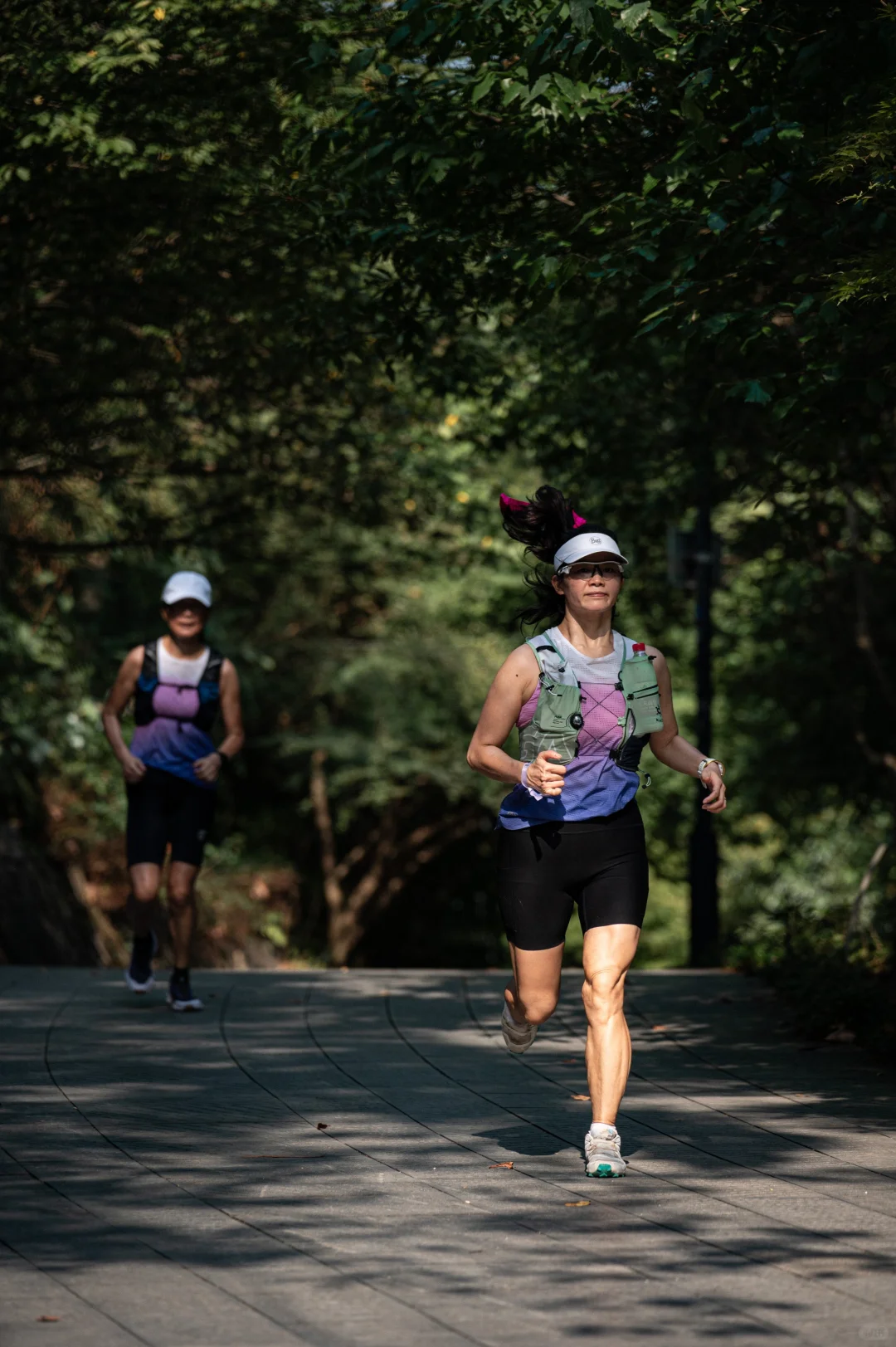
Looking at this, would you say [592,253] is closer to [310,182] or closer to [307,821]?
[310,182]

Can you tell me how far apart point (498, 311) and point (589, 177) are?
14.4 feet

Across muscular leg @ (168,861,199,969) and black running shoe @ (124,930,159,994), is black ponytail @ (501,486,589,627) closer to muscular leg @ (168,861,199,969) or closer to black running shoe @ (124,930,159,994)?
muscular leg @ (168,861,199,969)

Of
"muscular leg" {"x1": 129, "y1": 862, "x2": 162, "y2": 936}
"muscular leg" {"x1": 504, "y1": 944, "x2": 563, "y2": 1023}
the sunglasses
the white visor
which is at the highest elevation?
the white visor

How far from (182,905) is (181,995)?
1.62 feet

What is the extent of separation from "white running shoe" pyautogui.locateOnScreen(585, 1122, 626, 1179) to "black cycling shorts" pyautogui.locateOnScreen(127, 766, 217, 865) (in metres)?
3.76

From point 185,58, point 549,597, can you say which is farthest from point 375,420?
point 549,597

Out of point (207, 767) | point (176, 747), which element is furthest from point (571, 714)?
point (176, 747)

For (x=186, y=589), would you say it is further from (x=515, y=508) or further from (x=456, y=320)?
(x=515, y=508)

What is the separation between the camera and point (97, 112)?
32.6 feet

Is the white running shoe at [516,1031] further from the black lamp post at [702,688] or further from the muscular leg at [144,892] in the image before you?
the black lamp post at [702,688]

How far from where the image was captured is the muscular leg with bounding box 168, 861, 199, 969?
30.1 feet

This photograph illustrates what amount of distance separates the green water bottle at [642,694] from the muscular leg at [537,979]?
2.64ft

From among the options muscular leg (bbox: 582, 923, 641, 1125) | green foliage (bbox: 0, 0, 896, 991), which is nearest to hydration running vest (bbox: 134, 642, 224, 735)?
green foliage (bbox: 0, 0, 896, 991)

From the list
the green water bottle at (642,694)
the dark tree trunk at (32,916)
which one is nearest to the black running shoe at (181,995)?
the green water bottle at (642,694)
